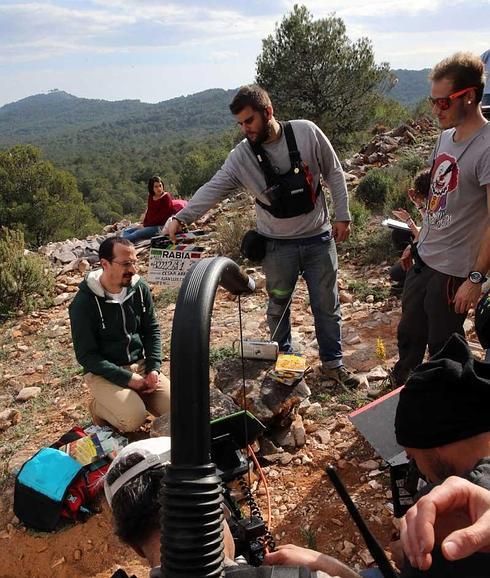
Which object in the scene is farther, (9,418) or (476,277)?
(9,418)

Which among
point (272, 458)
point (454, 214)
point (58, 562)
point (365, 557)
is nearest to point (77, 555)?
point (58, 562)

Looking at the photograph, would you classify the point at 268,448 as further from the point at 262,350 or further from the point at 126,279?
the point at 126,279

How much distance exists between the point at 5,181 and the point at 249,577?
2931cm

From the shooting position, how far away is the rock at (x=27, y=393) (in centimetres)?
463

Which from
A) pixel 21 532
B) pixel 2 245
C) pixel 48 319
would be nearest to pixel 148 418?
pixel 21 532

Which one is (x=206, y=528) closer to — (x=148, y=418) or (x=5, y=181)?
(x=148, y=418)

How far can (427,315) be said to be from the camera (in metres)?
2.92

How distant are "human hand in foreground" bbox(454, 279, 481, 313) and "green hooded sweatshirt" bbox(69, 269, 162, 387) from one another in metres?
2.04

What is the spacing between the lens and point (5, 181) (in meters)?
26.8

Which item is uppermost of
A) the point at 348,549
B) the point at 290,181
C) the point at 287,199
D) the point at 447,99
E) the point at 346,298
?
the point at 447,99

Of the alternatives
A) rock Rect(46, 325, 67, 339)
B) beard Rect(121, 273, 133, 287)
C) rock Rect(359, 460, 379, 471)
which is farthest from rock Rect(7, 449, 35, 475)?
rock Rect(46, 325, 67, 339)

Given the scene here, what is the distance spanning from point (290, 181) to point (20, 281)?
4924mm

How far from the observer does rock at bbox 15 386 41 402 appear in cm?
463

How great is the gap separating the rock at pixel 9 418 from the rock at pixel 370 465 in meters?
2.75
